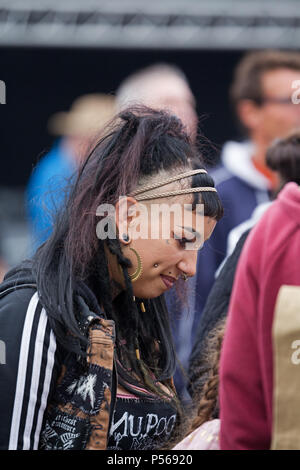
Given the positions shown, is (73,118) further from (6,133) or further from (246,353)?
(6,133)

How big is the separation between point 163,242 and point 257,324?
0.64 meters

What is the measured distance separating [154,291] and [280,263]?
769mm

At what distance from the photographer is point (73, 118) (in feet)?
16.8

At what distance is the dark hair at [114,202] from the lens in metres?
2.05

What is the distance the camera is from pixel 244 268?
1.51 m

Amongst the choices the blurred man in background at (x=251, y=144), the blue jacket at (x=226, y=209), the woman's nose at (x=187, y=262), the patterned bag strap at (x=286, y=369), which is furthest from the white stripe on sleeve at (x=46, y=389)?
the blurred man in background at (x=251, y=144)

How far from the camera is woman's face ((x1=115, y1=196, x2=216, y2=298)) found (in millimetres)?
2078

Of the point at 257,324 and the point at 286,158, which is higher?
the point at 286,158
